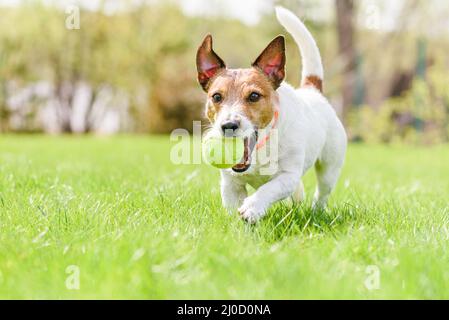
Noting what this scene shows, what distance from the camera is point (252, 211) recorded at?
134 inches

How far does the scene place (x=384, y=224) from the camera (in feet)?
11.5

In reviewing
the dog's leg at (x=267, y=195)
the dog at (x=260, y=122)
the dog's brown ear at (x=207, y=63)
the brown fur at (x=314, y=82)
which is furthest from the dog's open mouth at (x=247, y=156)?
the brown fur at (x=314, y=82)

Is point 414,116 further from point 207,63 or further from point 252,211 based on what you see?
point 252,211

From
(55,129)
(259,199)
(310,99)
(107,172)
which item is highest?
(310,99)

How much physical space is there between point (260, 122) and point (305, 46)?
1.39 m

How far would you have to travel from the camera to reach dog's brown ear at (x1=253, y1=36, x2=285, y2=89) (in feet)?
12.6

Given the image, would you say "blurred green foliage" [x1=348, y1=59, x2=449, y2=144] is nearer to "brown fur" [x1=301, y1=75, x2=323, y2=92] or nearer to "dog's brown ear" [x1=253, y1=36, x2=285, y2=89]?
"brown fur" [x1=301, y1=75, x2=323, y2=92]

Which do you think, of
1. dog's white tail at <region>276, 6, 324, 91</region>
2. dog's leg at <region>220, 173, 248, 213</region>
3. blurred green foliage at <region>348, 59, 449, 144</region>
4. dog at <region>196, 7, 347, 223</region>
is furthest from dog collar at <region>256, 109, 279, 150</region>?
blurred green foliage at <region>348, 59, 449, 144</region>

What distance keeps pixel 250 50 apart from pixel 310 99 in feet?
53.6

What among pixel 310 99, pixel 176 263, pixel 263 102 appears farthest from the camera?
pixel 310 99

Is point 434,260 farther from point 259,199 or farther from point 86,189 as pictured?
point 86,189

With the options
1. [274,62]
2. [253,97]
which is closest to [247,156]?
[253,97]

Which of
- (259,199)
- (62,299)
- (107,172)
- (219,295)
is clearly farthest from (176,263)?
(107,172)
